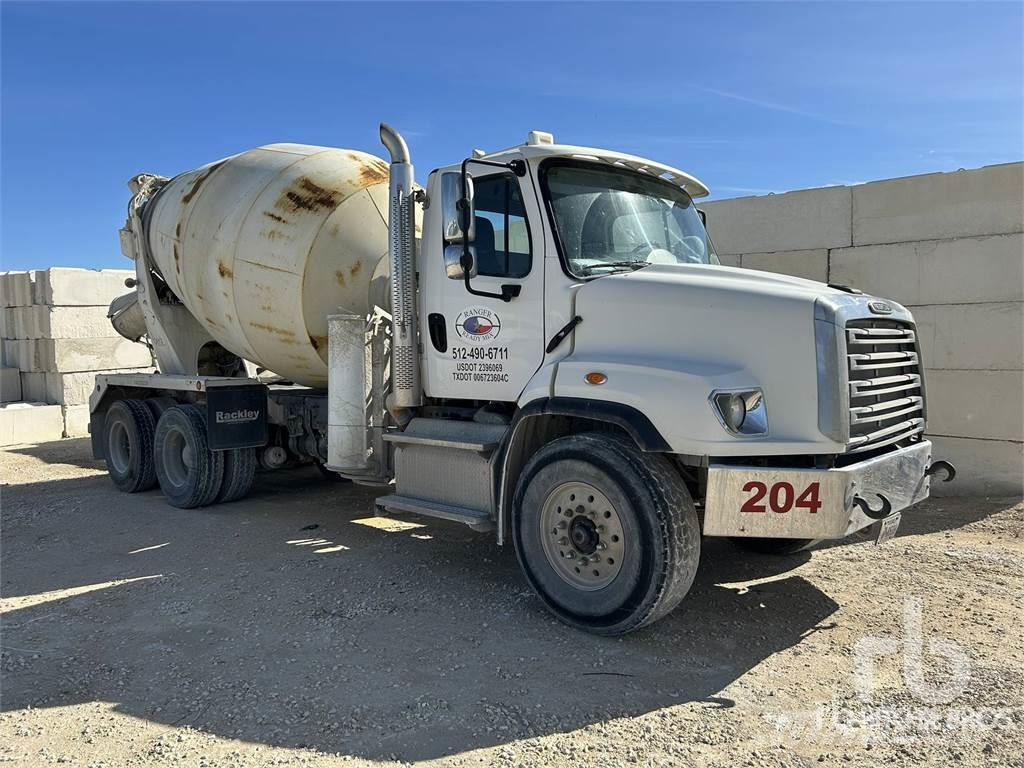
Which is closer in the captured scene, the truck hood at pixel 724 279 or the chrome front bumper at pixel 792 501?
the chrome front bumper at pixel 792 501

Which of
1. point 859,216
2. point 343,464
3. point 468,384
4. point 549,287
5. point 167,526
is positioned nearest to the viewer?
point 549,287

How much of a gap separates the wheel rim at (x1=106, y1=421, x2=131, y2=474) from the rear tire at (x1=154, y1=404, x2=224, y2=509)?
920 mm

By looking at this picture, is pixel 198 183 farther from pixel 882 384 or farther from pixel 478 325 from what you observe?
pixel 882 384

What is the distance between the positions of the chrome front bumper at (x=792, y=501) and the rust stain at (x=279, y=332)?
4.42 m

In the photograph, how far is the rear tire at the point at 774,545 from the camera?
598 cm

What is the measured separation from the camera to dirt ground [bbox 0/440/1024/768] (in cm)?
350

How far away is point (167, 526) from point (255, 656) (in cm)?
358

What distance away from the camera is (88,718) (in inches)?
149

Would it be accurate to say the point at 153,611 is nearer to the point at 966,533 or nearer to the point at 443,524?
the point at 443,524

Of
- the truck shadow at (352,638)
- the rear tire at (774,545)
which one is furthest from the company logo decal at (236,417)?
the rear tire at (774,545)

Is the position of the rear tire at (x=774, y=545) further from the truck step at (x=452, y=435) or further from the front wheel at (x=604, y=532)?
the truck step at (x=452, y=435)

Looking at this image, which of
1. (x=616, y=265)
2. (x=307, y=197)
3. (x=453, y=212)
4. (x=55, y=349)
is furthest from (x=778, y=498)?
(x=55, y=349)

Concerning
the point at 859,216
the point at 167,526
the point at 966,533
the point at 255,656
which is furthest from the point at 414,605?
the point at 859,216

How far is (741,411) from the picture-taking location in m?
4.21
